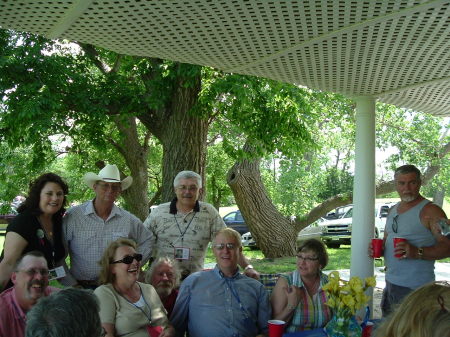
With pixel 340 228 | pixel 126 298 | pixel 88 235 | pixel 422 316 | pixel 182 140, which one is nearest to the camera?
pixel 422 316

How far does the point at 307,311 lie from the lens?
344 centimetres

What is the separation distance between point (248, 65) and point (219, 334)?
6.22 feet

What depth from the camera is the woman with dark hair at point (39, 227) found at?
335 centimetres

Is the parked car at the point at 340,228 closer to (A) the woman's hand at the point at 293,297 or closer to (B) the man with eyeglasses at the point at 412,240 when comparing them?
(B) the man with eyeglasses at the point at 412,240

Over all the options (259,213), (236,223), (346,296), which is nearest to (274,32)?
(346,296)

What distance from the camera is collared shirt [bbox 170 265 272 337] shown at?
3418 mm

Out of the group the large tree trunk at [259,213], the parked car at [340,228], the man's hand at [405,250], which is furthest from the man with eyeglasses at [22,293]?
the parked car at [340,228]

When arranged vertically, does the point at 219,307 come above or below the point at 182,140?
below

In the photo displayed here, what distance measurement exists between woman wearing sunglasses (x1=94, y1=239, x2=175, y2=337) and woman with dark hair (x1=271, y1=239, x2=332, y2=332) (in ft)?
2.51

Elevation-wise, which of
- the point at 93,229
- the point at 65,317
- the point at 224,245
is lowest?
the point at 65,317

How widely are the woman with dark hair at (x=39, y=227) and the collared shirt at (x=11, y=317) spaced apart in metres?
0.42

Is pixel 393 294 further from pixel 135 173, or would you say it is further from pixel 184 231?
pixel 135 173

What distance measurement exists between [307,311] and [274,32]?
71.9 inches

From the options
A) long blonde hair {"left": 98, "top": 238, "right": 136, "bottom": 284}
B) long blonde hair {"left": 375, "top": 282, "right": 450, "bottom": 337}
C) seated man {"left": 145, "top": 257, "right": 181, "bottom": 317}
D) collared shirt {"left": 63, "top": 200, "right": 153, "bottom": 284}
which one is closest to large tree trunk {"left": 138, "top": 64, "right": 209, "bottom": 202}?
collared shirt {"left": 63, "top": 200, "right": 153, "bottom": 284}
